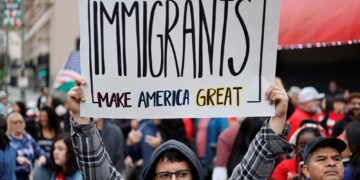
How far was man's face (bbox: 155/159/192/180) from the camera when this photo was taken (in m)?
3.47

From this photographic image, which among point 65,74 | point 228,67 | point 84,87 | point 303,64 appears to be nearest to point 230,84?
point 228,67

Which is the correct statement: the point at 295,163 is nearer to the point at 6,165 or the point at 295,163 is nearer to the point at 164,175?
the point at 6,165

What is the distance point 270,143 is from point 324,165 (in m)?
1.42

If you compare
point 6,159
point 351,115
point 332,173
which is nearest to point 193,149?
point 351,115

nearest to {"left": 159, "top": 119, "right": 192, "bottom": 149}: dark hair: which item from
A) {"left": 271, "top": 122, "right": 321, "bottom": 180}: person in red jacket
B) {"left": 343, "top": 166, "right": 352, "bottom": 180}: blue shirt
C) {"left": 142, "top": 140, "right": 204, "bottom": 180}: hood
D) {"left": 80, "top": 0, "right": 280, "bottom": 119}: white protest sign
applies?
{"left": 271, "top": 122, "right": 321, "bottom": 180}: person in red jacket

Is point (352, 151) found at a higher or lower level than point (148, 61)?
lower

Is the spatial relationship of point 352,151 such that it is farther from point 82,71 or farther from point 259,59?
point 82,71

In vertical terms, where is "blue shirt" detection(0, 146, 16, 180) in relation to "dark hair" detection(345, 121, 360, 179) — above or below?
below

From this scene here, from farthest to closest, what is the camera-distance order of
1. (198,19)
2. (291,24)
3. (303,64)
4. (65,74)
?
(303,64), (65,74), (291,24), (198,19)

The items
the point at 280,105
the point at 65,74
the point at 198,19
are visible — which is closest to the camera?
the point at 280,105

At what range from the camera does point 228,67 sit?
3.64 metres

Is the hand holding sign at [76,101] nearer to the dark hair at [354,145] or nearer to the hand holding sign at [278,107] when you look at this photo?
the hand holding sign at [278,107]

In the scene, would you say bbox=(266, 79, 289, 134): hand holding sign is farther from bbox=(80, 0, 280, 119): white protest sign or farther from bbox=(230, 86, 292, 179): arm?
bbox=(80, 0, 280, 119): white protest sign

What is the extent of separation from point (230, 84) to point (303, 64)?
17.3 m
